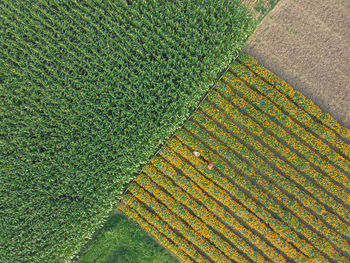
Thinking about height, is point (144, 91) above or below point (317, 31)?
below

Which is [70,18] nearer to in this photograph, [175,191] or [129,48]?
[129,48]

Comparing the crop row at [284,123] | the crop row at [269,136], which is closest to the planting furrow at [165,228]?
the crop row at [269,136]

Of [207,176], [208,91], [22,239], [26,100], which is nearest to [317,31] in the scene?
[208,91]

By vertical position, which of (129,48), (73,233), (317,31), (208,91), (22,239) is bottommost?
(22,239)

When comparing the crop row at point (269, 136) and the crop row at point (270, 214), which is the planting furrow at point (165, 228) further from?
the crop row at point (269, 136)

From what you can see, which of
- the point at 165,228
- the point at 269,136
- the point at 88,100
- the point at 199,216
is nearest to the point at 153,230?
the point at 165,228

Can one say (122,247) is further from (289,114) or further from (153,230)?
(289,114)
